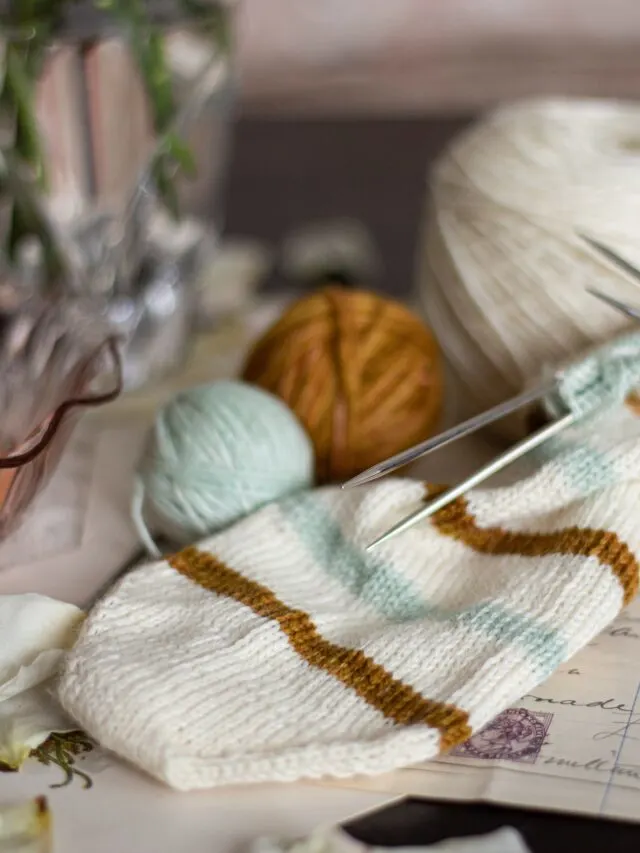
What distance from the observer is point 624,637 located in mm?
509

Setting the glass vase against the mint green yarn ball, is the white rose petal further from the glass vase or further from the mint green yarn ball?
the glass vase

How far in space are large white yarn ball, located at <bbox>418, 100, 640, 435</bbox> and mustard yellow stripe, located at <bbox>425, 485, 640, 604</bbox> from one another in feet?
0.34

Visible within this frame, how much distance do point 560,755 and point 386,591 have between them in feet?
0.34

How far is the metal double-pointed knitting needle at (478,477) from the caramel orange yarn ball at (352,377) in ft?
0.28

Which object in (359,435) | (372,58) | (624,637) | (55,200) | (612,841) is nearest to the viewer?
(612,841)

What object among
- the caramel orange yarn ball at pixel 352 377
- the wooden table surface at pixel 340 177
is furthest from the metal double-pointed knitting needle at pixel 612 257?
the wooden table surface at pixel 340 177

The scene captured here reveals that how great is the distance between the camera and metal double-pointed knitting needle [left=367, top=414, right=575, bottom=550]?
0.51 m

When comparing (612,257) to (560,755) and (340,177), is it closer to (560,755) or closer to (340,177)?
(560,755)

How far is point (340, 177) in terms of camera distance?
116cm

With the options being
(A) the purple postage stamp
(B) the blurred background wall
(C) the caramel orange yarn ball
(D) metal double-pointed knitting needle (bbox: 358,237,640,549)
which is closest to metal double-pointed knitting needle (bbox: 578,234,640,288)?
(D) metal double-pointed knitting needle (bbox: 358,237,640,549)

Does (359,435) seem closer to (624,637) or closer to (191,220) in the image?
(624,637)

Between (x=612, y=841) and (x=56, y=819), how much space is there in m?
0.19

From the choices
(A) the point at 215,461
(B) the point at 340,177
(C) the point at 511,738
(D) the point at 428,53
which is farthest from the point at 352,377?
(D) the point at 428,53

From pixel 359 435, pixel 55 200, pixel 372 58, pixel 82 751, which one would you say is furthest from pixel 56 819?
pixel 372 58
